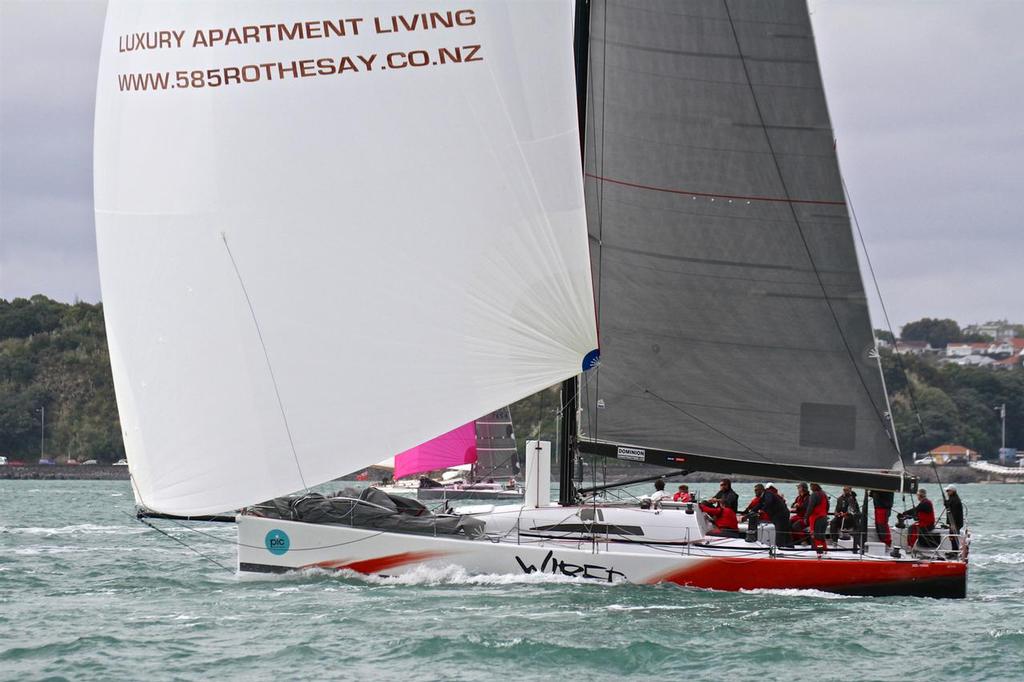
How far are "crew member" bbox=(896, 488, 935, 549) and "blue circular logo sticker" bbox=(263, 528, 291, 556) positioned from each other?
746 centimetres

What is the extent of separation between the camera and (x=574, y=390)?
19641 mm

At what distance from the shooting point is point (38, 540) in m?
27.5

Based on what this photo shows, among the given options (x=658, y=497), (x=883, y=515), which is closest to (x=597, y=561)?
(x=658, y=497)

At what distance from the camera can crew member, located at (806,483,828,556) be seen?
18.9 meters

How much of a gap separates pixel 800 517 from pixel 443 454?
2637 cm

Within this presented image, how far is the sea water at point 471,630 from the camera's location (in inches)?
561

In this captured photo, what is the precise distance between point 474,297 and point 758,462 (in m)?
4.65

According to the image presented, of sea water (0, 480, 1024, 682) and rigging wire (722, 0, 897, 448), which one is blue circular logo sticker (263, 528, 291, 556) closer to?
sea water (0, 480, 1024, 682)

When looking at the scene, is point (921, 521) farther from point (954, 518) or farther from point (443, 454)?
point (443, 454)

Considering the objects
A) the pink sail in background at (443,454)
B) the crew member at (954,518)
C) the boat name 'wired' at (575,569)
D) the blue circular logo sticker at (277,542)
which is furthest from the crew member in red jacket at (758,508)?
the pink sail in background at (443,454)

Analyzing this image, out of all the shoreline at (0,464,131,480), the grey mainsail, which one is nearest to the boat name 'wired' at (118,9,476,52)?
the grey mainsail

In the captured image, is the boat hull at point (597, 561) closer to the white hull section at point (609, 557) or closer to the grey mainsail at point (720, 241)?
the white hull section at point (609, 557)

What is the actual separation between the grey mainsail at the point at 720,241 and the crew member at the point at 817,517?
0.66 m

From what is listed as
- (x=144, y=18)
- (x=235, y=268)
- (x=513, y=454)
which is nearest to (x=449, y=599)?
(x=235, y=268)
